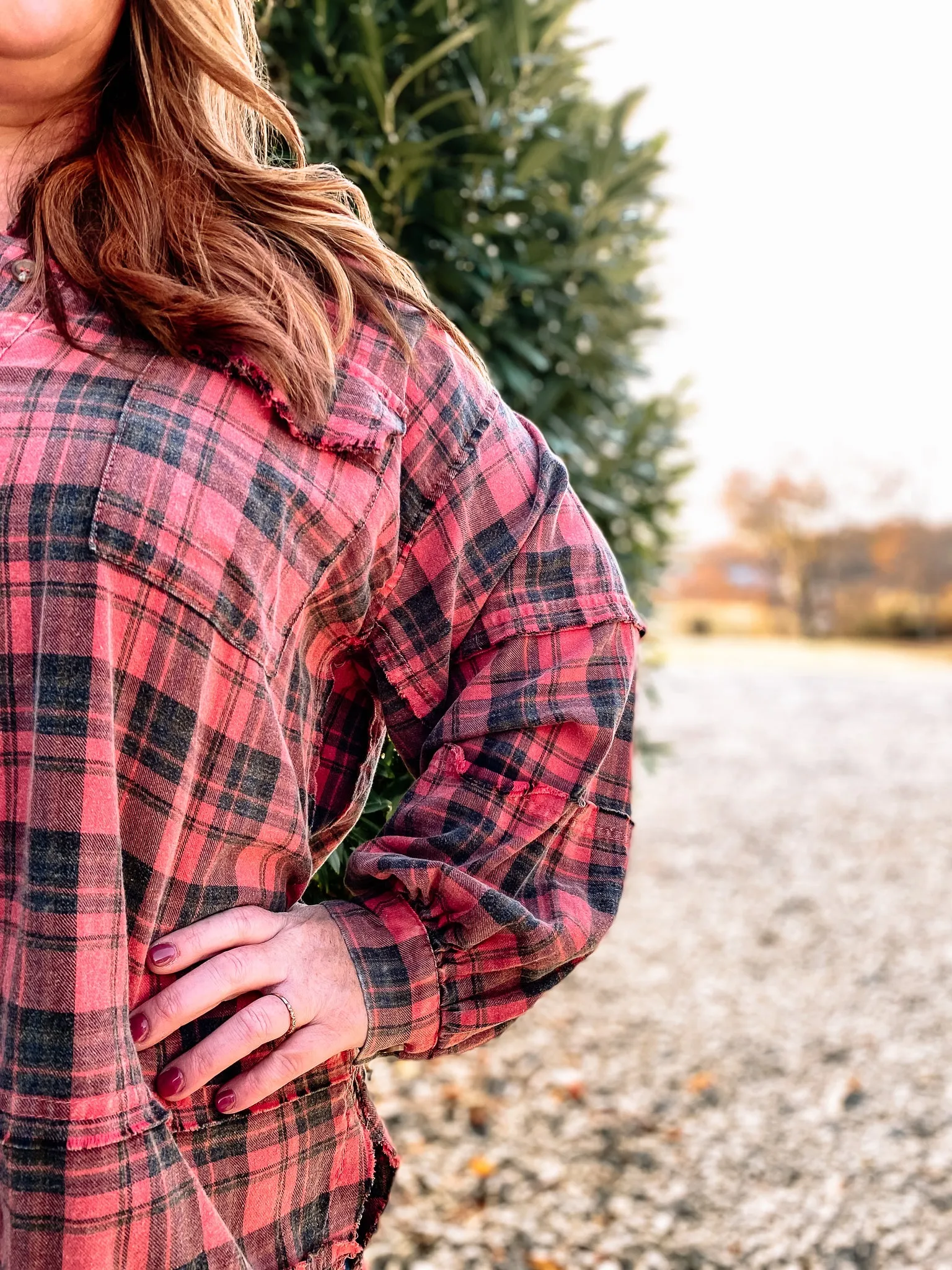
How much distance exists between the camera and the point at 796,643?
28391mm

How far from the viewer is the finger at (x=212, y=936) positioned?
109 cm

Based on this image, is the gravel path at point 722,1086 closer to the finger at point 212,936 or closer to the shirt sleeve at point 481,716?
the shirt sleeve at point 481,716

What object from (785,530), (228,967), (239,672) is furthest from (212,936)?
(785,530)

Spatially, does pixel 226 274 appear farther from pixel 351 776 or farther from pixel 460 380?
pixel 351 776

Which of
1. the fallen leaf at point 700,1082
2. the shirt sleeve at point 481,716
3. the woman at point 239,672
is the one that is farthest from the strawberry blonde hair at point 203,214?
the fallen leaf at point 700,1082

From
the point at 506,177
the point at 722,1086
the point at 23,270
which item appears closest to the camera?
the point at 23,270

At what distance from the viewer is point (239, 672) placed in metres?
1.12

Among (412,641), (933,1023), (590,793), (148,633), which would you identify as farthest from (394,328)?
(933,1023)

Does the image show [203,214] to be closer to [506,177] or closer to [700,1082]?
[506,177]

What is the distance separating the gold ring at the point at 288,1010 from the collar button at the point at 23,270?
0.77m

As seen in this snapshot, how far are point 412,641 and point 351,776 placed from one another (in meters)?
0.20

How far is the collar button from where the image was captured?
1.19 meters

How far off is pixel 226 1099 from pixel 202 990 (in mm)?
120

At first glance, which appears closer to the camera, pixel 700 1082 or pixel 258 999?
pixel 258 999
